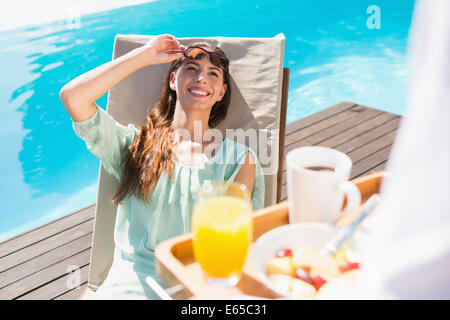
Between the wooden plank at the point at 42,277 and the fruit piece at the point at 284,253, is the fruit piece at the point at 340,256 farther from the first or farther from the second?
the wooden plank at the point at 42,277

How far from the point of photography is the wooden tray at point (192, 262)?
0.83 meters

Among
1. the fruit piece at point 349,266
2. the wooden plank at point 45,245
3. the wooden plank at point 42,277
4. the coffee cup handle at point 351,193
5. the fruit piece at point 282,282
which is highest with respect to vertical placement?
the coffee cup handle at point 351,193

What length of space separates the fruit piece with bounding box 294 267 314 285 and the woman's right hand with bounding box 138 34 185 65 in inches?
43.8

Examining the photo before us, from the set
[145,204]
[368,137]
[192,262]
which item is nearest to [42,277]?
[145,204]

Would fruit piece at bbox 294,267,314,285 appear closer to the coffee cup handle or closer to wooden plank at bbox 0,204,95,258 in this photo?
the coffee cup handle

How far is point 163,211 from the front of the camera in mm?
1598

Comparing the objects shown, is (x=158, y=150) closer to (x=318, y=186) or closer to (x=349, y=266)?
(x=318, y=186)

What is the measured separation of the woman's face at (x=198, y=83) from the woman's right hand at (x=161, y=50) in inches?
2.5

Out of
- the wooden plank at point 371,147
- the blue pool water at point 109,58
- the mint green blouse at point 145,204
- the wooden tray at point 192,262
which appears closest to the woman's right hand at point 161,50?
the mint green blouse at point 145,204

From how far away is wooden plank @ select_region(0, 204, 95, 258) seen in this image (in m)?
2.34

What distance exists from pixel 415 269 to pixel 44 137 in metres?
4.54

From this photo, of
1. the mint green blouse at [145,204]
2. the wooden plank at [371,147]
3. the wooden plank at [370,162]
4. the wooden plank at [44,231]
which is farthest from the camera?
the wooden plank at [371,147]
